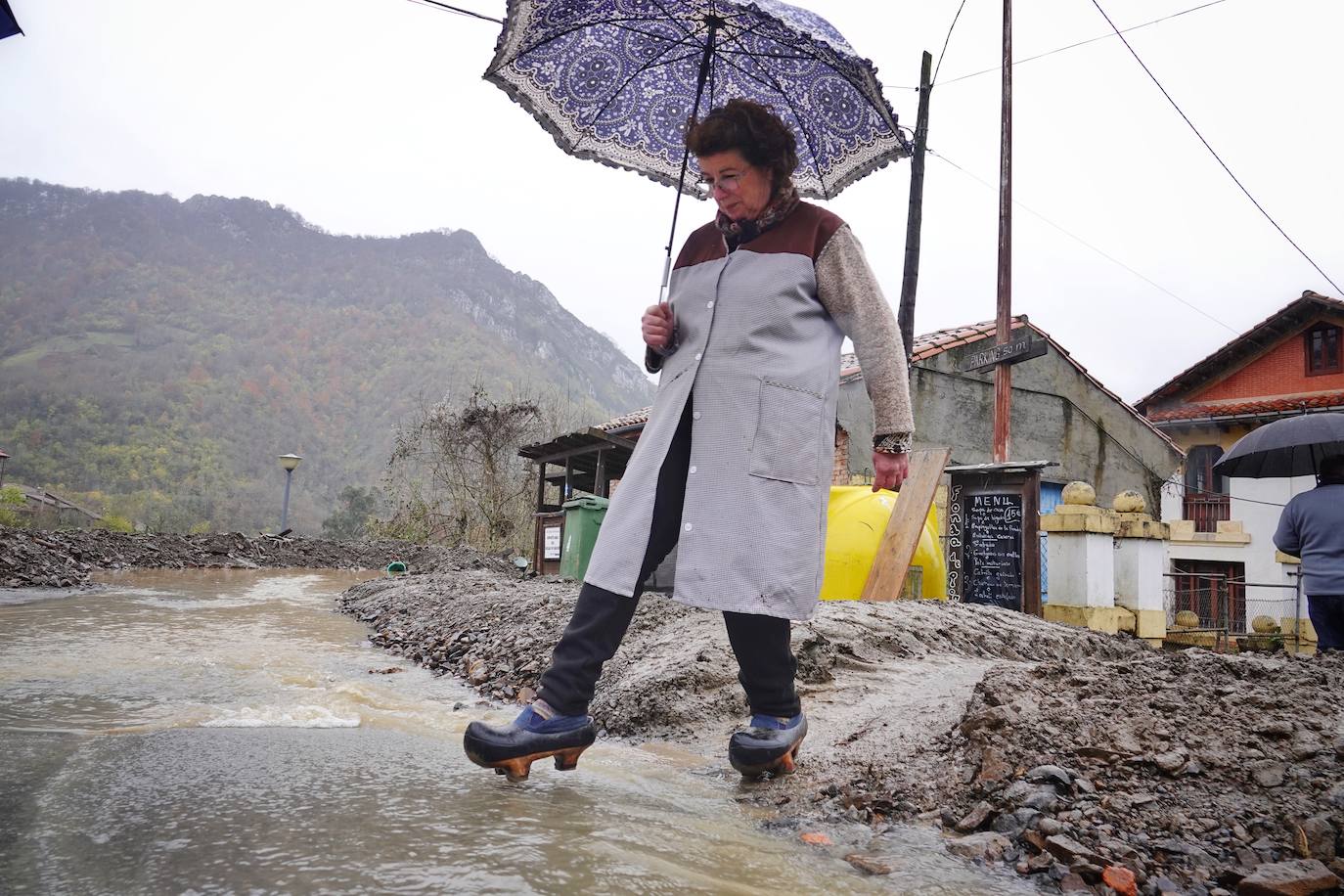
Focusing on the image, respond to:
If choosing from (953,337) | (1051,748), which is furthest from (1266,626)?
(1051,748)

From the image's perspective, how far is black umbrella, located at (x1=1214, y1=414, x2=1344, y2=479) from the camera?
20.9 feet

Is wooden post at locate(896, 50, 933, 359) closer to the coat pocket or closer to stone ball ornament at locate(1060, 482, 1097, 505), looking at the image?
stone ball ornament at locate(1060, 482, 1097, 505)

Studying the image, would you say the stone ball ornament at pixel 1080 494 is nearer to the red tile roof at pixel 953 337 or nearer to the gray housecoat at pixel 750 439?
the red tile roof at pixel 953 337

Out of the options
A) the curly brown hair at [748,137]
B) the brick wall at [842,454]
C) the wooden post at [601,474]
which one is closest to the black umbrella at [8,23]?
the curly brown hair at [748,137]

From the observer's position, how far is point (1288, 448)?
6539 mm

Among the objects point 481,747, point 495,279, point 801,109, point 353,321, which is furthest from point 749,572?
point 495,279

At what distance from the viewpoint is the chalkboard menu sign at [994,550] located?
29.0 feet

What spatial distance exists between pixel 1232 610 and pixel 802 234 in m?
23.0

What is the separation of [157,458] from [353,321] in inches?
1545

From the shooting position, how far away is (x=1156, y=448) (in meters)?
18.0

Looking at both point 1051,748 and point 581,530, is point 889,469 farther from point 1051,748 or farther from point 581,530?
point 581,530

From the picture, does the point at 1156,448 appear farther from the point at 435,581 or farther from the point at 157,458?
the point at 157,458

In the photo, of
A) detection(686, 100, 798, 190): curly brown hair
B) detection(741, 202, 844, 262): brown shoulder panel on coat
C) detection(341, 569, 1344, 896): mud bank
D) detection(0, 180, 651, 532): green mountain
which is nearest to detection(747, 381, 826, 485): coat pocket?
detection(741, 202, 844, 262): brown shoulder panel on coat

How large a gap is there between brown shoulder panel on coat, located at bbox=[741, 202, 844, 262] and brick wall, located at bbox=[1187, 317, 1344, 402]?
1015 inches
